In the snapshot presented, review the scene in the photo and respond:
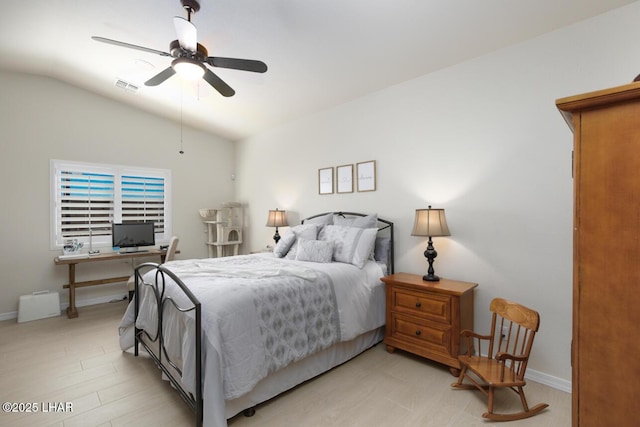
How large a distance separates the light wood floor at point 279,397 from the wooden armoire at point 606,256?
1419 mm

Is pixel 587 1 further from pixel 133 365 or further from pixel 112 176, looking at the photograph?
pixel 112 176

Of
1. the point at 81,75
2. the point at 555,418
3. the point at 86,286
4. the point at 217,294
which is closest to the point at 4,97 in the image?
the point at 81,75

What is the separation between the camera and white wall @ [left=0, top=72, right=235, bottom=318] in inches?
149

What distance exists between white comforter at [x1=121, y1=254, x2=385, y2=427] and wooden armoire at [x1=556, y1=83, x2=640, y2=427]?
157cm

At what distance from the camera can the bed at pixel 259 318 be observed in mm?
1724

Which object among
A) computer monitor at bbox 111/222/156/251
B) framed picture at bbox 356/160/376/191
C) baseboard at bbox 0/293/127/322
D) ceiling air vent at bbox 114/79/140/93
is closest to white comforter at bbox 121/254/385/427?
framed picture at bbox 356/160/376/191

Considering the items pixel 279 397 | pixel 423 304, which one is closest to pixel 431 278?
pixel 423 304

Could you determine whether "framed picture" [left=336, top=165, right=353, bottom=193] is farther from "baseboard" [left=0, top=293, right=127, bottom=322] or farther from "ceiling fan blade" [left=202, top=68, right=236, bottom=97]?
"baseboard" [left=0, top=293, right=127, bottom=322]

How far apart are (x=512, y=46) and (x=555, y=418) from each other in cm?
282

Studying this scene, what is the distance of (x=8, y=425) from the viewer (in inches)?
73.0

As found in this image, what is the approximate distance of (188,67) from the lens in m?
2.30

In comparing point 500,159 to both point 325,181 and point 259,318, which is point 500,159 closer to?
A: point 325,181

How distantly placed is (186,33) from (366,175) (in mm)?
2268

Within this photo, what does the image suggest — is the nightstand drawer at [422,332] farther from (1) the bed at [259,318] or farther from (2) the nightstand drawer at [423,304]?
(1) the bed at [259,318]
